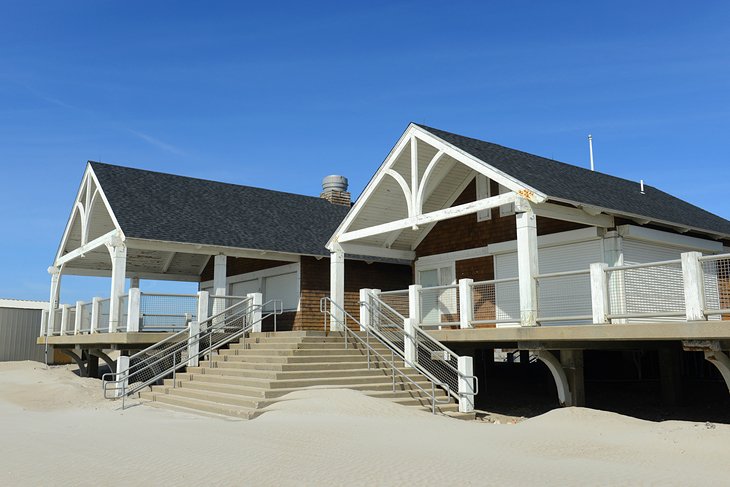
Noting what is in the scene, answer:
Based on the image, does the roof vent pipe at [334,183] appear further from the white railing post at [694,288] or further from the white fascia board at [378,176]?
the white railing post at [694,288]

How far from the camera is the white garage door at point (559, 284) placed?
15203mm

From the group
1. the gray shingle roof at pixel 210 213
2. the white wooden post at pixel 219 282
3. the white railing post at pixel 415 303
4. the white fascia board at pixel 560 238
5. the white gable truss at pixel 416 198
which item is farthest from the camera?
the gray shingle roof at pixel 210 213

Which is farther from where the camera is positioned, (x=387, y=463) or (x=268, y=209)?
(x=268, y=209)

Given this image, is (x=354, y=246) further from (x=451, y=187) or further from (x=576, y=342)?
→ (x=576, y=342)

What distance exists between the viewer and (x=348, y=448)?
9648 millimetres

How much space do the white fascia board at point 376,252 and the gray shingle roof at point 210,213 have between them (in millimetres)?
2471

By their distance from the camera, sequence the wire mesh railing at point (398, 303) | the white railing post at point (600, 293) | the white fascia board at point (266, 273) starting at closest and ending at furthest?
the white railing post at point (600, 293)
the wire mesh railing at point (398, 303)
the white fascia board at point (266, 273)

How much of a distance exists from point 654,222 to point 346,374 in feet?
27.9

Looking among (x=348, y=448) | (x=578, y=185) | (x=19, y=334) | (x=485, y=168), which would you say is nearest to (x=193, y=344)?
(x=485, y=168)

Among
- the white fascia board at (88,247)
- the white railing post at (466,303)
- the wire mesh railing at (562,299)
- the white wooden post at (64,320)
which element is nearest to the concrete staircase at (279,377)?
the white railing post at (466,303)

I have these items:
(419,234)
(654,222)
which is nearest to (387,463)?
(654,222)

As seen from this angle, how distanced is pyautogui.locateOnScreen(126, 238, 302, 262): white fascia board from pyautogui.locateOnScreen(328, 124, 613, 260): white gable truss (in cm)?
306

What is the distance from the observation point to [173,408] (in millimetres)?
15500

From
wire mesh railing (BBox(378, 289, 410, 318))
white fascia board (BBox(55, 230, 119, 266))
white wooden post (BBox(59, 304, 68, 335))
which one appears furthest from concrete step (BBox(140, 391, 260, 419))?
white wooden post (BBox(59, 304, 68, 335))
